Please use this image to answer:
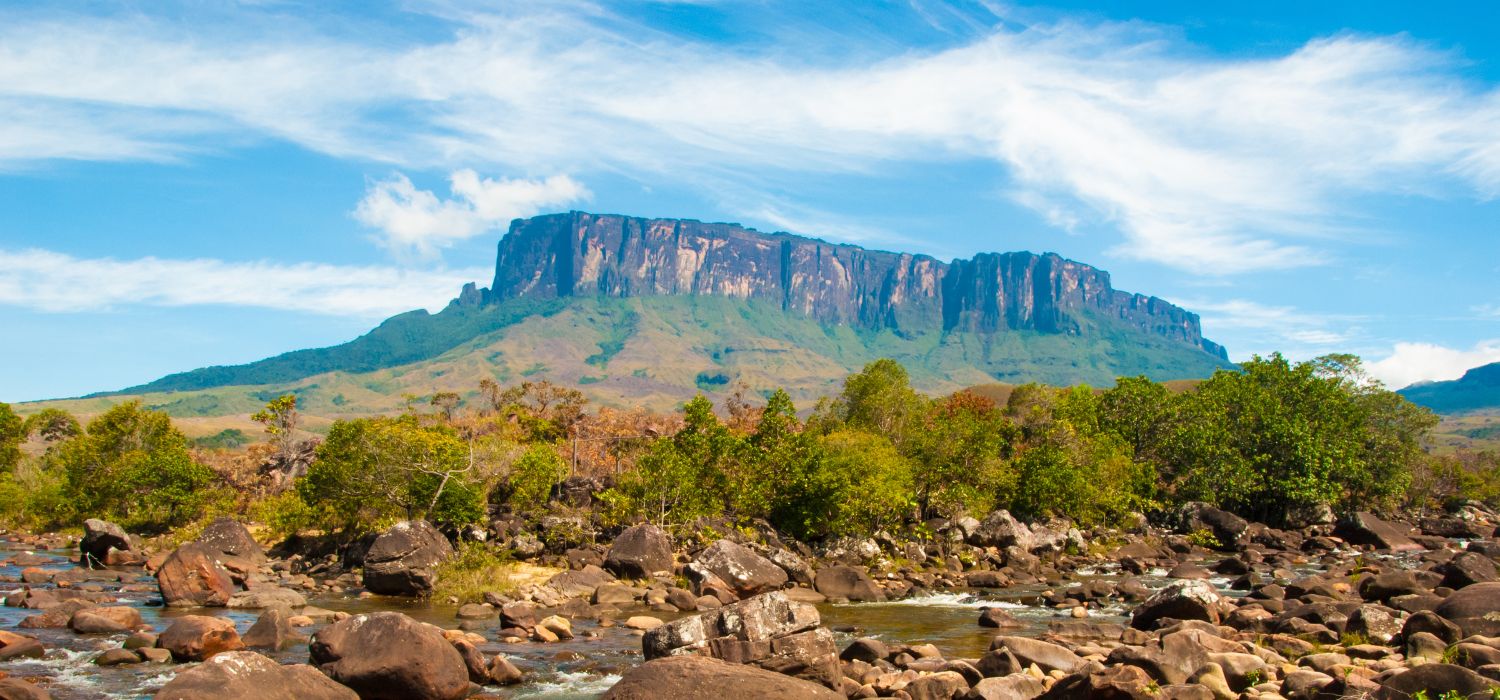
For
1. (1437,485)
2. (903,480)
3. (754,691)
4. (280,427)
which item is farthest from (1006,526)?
(1437,485)

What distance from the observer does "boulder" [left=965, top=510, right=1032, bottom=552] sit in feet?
153

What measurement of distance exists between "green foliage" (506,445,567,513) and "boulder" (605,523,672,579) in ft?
26.6

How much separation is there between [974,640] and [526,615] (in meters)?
12.6

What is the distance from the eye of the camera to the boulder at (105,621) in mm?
24344

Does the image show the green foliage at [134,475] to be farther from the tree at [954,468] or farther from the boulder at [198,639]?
the tree at [954,468]

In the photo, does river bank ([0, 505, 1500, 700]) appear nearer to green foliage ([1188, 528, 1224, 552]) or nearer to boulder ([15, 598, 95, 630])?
boulder ([15, 598, 95, 630])

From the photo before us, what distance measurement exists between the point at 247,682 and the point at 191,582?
708 inches

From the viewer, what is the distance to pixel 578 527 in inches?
1665

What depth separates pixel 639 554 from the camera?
3694cm

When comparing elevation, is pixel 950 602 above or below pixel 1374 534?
below

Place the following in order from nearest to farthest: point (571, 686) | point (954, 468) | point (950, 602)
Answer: point (571, 686) → point (950, 602) → point (954, 468)

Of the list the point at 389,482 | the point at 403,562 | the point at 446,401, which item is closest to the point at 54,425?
the point at 446,401

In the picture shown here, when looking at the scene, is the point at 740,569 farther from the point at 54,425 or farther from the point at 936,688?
the point at 54,425

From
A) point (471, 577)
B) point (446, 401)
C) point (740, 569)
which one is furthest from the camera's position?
point (446, 401)
